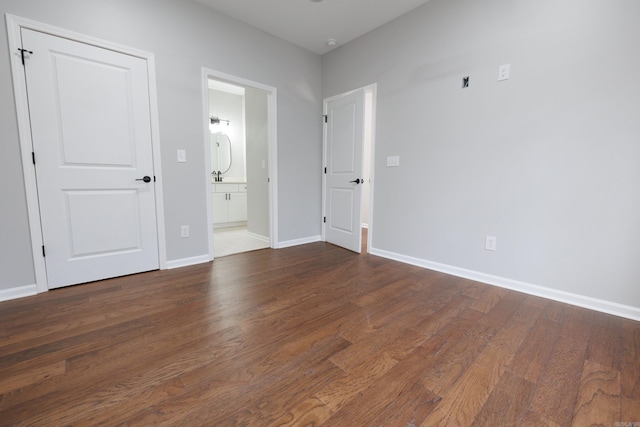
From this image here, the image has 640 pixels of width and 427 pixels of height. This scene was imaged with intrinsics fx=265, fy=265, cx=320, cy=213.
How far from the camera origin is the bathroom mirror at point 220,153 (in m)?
5.55

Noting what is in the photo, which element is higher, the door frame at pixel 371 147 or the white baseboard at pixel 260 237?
the door frame at pixel 371 147

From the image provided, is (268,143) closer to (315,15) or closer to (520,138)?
(315,15)

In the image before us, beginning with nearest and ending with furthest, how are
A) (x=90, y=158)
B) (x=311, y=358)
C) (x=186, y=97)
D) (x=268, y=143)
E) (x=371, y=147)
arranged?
(x=311, y=358), (x=90, y=158), (x=186, y=97), (x=371, y=147), (x=268, y=143)

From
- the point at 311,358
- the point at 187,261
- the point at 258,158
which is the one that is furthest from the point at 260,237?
the point at 311,358

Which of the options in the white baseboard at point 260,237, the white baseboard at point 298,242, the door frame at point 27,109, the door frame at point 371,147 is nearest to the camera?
the door frame at point 27,109

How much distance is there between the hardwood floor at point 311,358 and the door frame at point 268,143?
3.71 feet

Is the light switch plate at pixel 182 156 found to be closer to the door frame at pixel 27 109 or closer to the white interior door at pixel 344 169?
the door frame at pixel 27 109

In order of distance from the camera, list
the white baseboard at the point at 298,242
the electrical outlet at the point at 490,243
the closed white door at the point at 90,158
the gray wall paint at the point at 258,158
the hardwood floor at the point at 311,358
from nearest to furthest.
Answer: the hardwood floor at the point at 311,358 → the closed white door at the point at 90,158 → the electrical outlet at the point at 490,243 → the white baseboard at the point at 298,242 → the gray wall paint at the point at 258,158

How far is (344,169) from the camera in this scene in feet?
11.8

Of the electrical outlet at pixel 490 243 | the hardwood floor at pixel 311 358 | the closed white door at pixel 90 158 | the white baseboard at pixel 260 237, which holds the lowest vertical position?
the hardwood floor at pixel 311 358

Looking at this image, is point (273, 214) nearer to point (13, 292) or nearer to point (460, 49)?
point (13, 292)

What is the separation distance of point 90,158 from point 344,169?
266 cm

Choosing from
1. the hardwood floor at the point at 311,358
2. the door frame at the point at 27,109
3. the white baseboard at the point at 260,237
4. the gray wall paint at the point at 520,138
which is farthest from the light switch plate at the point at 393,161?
the door frame at the point at 27,109

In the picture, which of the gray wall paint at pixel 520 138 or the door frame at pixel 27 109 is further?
the door frame at pixel 27 109
